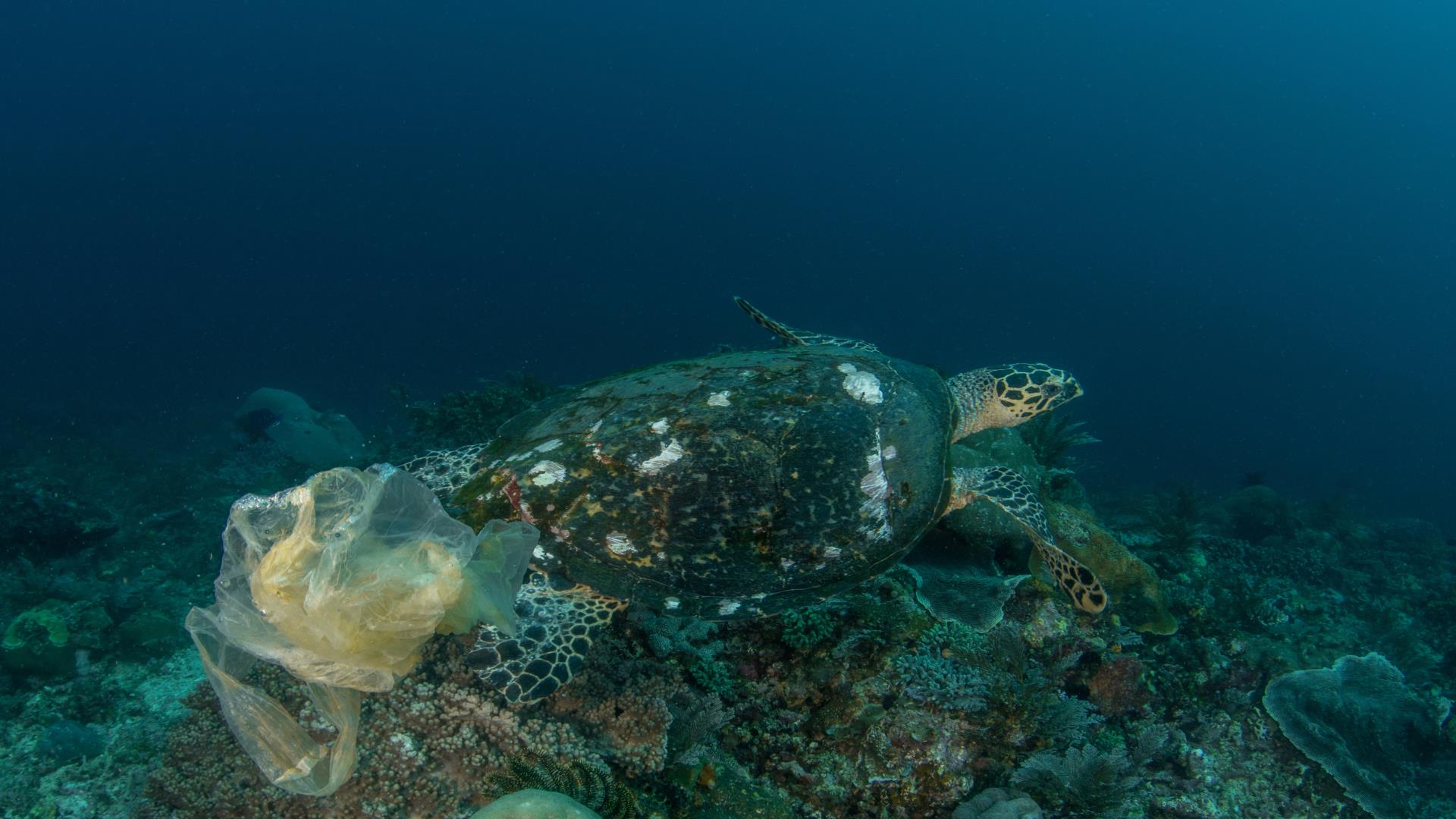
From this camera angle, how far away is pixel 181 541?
327 inches

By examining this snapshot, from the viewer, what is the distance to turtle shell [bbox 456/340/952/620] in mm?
3162

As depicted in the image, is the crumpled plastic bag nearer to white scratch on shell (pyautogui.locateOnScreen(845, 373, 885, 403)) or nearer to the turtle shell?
the turtle shell

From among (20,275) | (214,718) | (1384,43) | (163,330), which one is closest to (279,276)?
(163,330)

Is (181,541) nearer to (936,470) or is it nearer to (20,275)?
(936,470)

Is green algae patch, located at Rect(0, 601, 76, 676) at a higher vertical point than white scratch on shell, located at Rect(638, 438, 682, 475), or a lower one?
lower

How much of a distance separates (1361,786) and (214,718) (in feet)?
21.5

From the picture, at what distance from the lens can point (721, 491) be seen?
319 centimetres

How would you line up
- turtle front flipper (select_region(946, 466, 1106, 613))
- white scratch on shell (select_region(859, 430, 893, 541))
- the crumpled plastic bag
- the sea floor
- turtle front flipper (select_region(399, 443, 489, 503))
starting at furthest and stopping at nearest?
turtle front flipper (select_region(946, 466, 1106, 613))
turtle front flipper (select_region(399, 443, 489, 503))
white scratch on shell (select_region(859, 430, 893, 541))
the sea floor
the crumpled plastic bag

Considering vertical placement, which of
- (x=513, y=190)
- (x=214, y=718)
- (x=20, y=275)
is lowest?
(x=20, y=275)

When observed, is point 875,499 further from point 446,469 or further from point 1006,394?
point 446,469

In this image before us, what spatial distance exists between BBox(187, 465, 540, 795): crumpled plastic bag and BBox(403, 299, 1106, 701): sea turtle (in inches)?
22.4

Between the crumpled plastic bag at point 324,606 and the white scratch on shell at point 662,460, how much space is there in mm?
958

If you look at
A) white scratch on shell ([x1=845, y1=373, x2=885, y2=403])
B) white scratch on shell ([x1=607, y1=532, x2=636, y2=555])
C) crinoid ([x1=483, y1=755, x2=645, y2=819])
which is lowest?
crinoid ([x1=483, y1=755, x2=645, y2=819])

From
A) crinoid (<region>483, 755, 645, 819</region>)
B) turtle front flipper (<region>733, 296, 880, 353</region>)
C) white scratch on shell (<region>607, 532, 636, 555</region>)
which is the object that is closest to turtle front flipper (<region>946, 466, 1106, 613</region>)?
turtle front flipper (<region>733, 296, 880, 353</region>)
